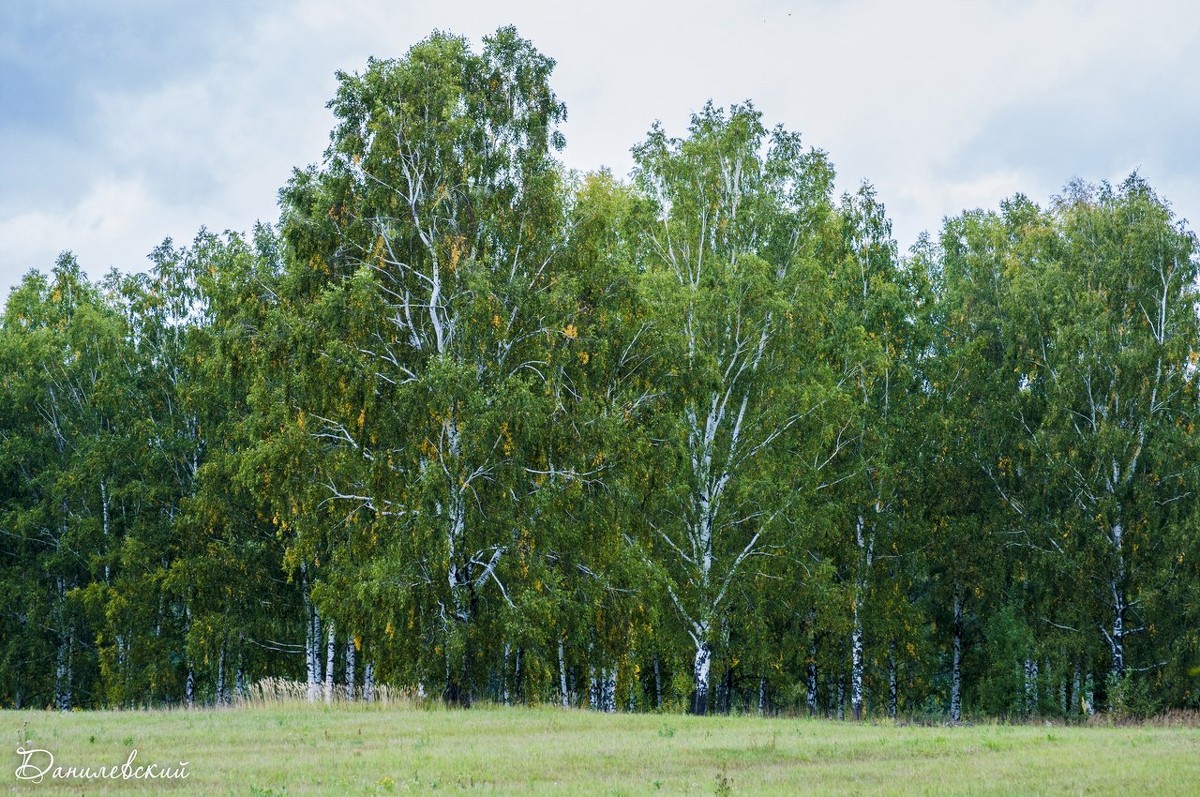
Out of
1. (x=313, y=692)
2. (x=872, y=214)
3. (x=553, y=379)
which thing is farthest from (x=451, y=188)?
(x=872, y=214)

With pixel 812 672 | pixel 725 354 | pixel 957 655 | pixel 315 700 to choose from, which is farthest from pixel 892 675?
pixel 315 700

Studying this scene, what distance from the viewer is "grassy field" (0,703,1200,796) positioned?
38.6ft

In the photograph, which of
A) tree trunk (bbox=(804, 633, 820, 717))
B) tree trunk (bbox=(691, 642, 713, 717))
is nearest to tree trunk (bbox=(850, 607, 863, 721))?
tree trunk (bbox=(804, 633, 820, 717))

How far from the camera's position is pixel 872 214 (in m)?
35.5

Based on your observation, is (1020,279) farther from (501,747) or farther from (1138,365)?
(501,747)

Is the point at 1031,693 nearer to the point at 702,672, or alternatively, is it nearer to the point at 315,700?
the point at 702,672

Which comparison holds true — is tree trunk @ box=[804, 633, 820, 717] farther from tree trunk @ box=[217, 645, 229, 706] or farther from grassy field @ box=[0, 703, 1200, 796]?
tree trunk @ box=[217, 645, 229, 706]

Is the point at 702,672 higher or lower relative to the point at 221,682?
higher

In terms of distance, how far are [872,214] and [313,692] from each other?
21521mm

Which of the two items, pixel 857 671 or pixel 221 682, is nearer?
pixel 857 671

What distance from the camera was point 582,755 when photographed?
1433cm

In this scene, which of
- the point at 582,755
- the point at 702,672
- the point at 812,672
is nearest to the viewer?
the point at 582,755

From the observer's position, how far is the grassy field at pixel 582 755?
38.6 ft

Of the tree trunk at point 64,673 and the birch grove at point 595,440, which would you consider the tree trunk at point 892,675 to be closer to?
the birch grove at point 595,440
